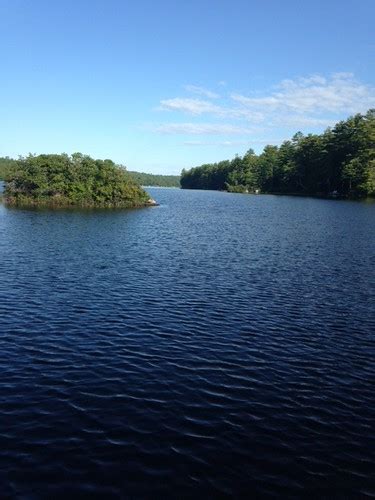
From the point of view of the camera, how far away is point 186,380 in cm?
2028

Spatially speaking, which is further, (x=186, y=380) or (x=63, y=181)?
(x=63, y=181)

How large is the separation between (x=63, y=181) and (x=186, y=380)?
109 metres

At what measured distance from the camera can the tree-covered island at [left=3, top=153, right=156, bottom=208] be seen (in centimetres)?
11956

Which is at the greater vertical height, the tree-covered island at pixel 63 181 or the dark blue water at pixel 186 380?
the tree-covered island at pixel 63 181

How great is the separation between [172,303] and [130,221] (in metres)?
60.7

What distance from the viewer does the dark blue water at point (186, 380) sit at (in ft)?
45.2

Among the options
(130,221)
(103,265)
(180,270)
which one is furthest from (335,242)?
(130,221)

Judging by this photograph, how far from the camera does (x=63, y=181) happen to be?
120 meters

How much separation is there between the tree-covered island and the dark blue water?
257 ft

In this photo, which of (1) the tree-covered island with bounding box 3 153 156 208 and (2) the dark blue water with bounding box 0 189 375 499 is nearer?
(2) the dark blue water with bounding box 0 189 375 499

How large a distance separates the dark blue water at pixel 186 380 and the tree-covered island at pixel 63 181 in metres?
78.2

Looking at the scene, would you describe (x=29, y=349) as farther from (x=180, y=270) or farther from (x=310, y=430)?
(x=180, y=270)

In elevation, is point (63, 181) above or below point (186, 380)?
above

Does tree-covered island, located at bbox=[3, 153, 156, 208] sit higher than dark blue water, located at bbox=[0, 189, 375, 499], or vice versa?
tree-covered island, located at bbox=[3, 153, 156, 208]
